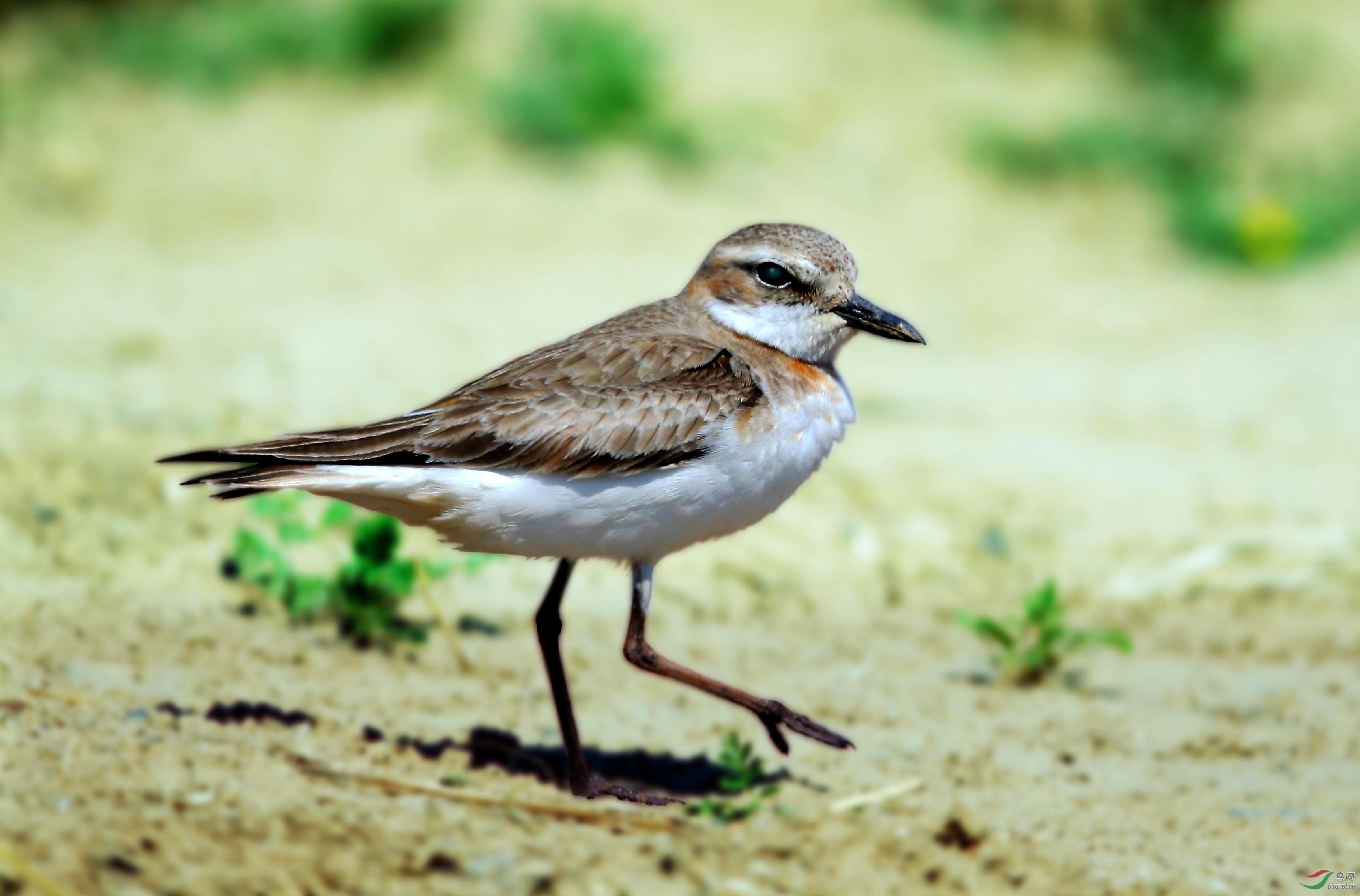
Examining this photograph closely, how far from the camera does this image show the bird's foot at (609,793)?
4.38 metres

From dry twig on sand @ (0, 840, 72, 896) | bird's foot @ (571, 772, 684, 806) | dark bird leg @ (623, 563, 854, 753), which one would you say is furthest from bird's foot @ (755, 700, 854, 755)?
dry twig on sand @ (0, 840, 72, 896)

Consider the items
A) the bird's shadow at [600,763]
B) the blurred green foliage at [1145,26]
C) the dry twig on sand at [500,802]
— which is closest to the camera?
the dry twig on sand at [500,802]

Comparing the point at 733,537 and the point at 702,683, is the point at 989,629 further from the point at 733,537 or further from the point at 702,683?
the point at 733,537

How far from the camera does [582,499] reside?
4242 millimetres

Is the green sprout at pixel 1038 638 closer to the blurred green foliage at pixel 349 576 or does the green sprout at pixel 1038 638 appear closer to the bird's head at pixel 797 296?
the bird's head at pixel 797 296

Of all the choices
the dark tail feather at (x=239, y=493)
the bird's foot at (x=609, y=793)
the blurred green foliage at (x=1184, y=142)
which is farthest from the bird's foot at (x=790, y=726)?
the blurred green foliage at (x=1184, y=142)

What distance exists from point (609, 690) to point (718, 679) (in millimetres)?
426

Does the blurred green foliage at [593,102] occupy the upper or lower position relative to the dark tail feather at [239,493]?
upper

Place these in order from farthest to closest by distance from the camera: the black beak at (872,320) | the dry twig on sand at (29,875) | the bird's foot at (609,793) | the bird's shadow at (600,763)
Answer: the black beak at (872,320)
the bird's shadow at (600,763)
the bird's foot at (609,793)
the dry twig on sand at (29,875)

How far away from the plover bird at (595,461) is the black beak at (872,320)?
0.71ft

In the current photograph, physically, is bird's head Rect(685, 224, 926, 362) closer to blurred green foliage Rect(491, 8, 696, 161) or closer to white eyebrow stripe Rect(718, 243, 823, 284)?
white eyebrow stripe Rect(718, 243, 823, 284)

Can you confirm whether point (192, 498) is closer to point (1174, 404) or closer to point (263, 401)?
point (263, 401)

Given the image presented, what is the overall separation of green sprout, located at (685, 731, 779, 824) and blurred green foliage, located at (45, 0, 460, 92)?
8.73m

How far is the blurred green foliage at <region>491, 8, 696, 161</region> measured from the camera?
11.2 m
